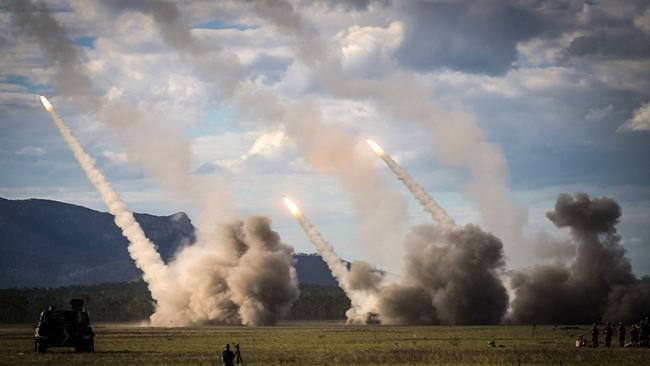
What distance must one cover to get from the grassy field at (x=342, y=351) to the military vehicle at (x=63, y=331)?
868 mm

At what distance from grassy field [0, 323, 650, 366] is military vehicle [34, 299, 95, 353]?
868 millimetres

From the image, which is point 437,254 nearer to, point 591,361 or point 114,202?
point 114,202

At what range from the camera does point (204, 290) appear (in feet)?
401

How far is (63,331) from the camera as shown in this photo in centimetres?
6219

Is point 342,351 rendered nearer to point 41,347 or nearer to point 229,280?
point 41,347

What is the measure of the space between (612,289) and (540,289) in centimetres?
796

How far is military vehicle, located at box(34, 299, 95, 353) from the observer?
201 ft

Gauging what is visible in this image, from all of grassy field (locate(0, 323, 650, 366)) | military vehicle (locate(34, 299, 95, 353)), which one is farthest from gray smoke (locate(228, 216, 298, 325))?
military vehicle (locate(34, 299, 95, 353))

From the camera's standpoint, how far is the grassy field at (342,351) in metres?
50.7

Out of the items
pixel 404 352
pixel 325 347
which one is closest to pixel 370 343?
pixel 325 347

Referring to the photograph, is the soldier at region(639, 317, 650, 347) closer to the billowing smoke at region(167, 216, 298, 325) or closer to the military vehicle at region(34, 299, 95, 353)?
the military vehicle at region(34, 299, 95, 353)

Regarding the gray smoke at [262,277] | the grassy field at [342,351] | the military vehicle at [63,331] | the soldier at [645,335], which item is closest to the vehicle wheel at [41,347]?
the military vehicle at [63,331]

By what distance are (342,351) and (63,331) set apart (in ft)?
57.2

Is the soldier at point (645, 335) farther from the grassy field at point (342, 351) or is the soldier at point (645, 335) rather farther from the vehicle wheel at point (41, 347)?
the vehicle wheel at point (41, 347)
